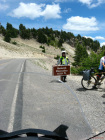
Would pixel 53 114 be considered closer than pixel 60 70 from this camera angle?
Yes

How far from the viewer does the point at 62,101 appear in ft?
18.5

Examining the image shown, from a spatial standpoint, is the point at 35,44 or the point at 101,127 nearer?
the point at 101,127

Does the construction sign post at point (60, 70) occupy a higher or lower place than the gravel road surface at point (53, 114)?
higher

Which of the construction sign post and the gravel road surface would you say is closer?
the gravel road surface

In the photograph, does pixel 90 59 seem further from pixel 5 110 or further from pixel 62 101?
pixel 5 110

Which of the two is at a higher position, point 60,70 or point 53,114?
point 60,70

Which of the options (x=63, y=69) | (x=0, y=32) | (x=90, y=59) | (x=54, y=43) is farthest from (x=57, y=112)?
(x=54, y=43)

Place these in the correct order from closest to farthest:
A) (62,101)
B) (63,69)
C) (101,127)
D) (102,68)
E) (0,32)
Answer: (101,127), (62,101), (102,68), (63,69), (0,32)

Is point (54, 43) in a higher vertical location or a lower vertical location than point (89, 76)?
higher

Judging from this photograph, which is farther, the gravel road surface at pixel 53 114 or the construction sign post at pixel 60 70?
the construction sign post at pixel 60 70

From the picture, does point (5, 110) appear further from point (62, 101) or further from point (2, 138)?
point (2, 138)

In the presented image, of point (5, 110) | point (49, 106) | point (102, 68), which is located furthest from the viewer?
point (102, 68)

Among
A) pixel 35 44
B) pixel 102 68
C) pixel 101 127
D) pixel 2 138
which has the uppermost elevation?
pixel 35 44

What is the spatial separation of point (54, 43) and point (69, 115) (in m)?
122
